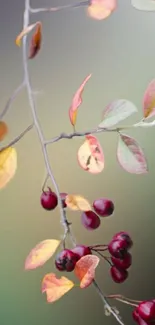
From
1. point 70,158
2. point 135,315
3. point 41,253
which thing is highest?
point 70,158

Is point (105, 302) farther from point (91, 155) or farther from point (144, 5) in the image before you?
point (144, 5)

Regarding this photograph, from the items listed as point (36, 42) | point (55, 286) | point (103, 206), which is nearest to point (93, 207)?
point (103, 206)

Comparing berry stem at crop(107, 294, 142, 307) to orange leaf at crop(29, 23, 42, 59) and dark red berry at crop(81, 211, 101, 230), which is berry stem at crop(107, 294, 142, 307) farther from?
orange leaf at crop(29, 23, 42, 59)

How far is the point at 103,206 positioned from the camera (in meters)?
0.60

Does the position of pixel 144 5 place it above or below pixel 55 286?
above

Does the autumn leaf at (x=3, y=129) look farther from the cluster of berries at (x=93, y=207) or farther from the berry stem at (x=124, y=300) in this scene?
the berry stem at (x=124, y=300)

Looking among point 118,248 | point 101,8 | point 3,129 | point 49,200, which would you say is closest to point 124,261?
point 118,248

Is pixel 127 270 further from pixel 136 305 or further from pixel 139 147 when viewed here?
pixel 139 147

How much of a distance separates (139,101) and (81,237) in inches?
8.0

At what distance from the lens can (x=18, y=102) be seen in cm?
62

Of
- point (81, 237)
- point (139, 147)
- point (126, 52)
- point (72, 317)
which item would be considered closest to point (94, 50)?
point (126, 52)

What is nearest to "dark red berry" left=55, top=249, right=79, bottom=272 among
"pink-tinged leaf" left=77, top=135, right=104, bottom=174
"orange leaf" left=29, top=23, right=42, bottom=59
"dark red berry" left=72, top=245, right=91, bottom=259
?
"dark red berry" left=72, top=245, right=91, bottom=259

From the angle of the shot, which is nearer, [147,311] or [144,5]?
[147,311]

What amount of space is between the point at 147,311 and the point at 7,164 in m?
0.25
